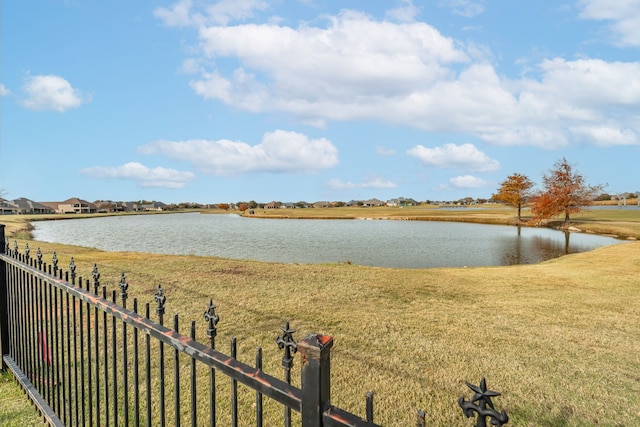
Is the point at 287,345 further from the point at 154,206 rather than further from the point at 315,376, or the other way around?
the point at 154,206

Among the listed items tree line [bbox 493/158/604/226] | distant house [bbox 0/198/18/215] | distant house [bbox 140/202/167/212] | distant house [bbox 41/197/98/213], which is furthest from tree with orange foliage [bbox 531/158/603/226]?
distant house [bbox 140/202/167/212]

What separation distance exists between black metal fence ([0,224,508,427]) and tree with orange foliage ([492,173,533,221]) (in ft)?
202

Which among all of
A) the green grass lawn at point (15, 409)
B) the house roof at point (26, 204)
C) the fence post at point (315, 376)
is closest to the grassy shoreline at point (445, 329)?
the green grass lawn at point (15, 409)

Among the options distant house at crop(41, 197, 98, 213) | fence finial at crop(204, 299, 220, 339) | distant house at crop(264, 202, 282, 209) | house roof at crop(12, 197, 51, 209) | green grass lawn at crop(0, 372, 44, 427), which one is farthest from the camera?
distant house at crop(264, 202, 282, 209)

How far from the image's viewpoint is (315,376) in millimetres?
1438

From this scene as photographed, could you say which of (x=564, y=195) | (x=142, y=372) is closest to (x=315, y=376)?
(x=142, y=372)

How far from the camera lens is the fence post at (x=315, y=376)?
140 centimetres

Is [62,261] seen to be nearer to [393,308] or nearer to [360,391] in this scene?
[393,308]

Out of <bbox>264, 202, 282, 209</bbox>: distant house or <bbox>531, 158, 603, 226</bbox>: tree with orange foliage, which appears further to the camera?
<bbox>264, 202, 282, 209</bbox>: distant house

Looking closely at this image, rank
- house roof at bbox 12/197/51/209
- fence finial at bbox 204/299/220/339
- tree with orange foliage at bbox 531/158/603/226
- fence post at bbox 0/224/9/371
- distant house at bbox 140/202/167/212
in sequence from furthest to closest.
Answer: distant house at bbox 140/202/167/212 → house roof at bbox 12/197/51/209 → tree with orange foliage at bbox 531/158/603/226 → fence post at bbox 0/224/9/371 → fence finial at bbox 204/299/220/339

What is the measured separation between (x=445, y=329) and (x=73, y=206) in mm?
165735

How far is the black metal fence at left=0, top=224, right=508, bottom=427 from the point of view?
1.47 meters

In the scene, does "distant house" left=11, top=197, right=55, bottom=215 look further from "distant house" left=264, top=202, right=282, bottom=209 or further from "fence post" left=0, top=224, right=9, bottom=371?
"fence post" left=0, top=224, right=9, bottom=371

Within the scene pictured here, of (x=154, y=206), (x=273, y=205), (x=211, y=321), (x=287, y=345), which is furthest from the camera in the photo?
(x=154, y=206)
